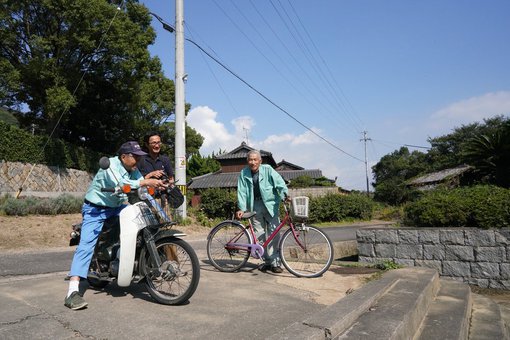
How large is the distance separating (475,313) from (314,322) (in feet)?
9.66

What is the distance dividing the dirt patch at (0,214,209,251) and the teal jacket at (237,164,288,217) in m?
5.89

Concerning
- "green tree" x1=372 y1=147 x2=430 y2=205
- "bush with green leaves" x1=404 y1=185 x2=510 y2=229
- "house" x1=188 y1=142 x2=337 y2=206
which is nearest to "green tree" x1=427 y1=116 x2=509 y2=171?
"green tree" x1=372 y1=147 x2=430 y2=205

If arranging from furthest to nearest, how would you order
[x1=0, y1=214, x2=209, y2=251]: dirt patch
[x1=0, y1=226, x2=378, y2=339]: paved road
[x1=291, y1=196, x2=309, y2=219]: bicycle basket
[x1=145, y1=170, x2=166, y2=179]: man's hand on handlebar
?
[x1=0, y1=214, x2=209, y2=251]: dirt patch
[x1=291, y1=196, x2=309, y2=219]: bicycle basket
[x1=145, y1=170, x2=166, y2=179]: man's hand on handlebar
[x1=0, y1=226, x2=378, y2=339]: paved road

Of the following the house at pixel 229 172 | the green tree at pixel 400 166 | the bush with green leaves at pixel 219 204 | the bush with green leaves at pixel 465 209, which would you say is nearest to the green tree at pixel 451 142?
the green tree at pixel 400 166

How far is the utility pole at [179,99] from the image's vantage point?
12516 millimetres

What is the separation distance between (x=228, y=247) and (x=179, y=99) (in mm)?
9050

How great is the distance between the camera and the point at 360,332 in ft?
8.16

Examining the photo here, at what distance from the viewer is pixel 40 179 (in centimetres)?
2045

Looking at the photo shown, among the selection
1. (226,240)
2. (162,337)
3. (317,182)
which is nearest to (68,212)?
(226,240)

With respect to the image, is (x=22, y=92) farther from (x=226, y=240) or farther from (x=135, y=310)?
(x=135, y=310)

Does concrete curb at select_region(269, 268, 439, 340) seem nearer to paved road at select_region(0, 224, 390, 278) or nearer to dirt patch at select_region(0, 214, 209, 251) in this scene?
paved road at select_region(0, 224, 390, 278)

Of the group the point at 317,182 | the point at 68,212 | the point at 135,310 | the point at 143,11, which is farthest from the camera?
the point at 317,182

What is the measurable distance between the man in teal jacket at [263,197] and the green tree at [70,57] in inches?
685

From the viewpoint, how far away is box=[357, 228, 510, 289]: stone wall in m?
5.81
